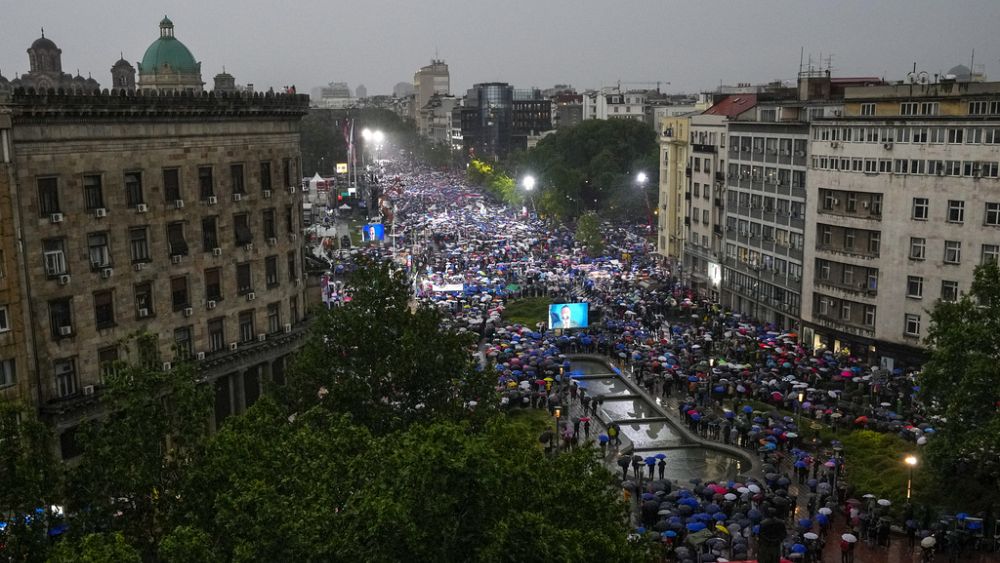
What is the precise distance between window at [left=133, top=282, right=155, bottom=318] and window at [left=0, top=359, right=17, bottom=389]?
6.67 m

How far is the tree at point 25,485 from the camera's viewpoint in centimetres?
2111

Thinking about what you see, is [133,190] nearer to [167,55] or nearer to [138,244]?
[138,244]

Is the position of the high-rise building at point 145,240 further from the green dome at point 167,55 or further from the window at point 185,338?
the green dome at point 167,55

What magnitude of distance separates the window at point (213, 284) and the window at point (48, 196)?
9.03m

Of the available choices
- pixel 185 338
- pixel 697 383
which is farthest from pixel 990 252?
pixel 185 338

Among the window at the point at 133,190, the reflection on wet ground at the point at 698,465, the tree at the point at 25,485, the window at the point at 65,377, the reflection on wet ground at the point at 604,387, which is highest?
the window at the point at 133,190

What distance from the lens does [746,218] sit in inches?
3068

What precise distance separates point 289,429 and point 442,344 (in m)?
12.6

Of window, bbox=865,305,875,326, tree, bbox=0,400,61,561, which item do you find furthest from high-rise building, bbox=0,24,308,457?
window, bbox=865,305,875,326

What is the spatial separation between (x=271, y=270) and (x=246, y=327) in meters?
3.69

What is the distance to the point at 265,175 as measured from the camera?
50.5 m

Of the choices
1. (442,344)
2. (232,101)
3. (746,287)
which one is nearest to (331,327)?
(442,344)

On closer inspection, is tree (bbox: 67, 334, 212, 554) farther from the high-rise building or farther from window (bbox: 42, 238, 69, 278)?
window (bbox: 42, 238, 69, 278)

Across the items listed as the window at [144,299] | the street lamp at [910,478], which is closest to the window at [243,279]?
the window at [144,299]
